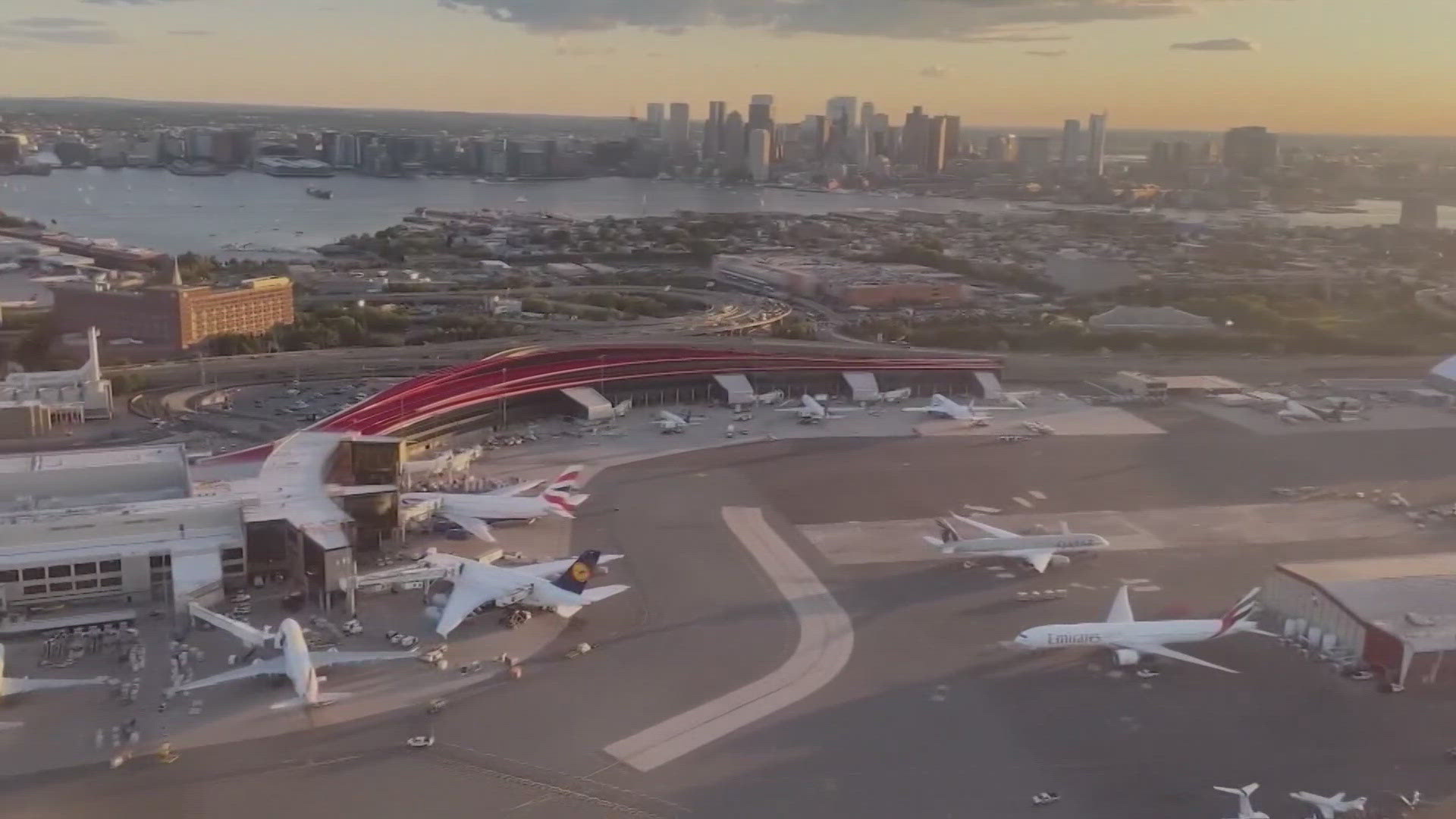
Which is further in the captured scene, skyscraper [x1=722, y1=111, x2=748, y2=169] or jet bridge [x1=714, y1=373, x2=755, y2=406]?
skyscraper [x1=722, y1=111, x2=748, y2=169]

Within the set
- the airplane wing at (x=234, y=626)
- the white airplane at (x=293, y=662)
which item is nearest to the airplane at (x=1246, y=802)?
the white airplane at (x=293, y=662)

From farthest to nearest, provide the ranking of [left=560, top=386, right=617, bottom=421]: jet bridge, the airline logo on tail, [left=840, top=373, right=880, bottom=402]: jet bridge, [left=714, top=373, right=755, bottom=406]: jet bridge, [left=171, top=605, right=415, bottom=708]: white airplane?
1. [left=840, top=373, right=880, bottom=402]: jet bridge
2. [left=714, top=373, right=755, bottom=406]: jet bridge
3. [left=560, top=386, right=617, bottom=421]: jet bridge
4. the airline logo on tail
5. [left=171, top=605, right=415, bottom=708]: white airplane

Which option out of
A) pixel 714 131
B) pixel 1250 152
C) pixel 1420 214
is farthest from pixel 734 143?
pixel 1420 214

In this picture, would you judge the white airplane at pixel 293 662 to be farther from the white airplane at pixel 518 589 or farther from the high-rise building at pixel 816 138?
the high-rise building at pixel 816 138

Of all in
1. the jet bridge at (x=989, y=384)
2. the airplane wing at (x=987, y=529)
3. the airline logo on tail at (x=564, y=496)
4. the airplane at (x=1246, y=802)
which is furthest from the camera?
the jet bridge at (x=989, y=384)

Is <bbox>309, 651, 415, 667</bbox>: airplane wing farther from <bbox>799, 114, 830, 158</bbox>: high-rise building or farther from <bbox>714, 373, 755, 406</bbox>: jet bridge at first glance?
<bbox>799, 114, 830, 158</bbox>: high-rise building

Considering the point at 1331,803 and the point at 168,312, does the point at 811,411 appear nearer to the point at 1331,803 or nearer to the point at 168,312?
the point at 1331,803

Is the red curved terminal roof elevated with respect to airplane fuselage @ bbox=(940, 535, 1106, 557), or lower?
elevated

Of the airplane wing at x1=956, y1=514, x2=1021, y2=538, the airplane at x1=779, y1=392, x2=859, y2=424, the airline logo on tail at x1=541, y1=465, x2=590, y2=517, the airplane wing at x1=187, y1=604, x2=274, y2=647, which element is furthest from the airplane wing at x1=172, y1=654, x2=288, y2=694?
the airplane at x1=779, y1=392, x2=859, y2=424

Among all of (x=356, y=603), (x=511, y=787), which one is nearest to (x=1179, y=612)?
(x=511, y=787)
